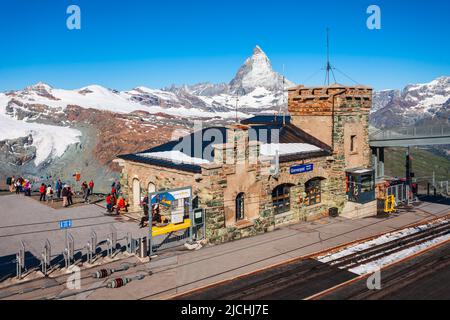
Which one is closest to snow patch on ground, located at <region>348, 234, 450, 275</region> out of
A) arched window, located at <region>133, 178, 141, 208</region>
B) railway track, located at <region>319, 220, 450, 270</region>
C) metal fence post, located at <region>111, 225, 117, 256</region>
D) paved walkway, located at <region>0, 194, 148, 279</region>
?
railway track, located at <region>319, 220, 450, 270</region>

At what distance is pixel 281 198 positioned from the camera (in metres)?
24.4

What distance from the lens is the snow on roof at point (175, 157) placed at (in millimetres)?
22608

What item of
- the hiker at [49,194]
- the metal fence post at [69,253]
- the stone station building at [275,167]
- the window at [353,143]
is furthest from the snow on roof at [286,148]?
the hiker at [49,194]

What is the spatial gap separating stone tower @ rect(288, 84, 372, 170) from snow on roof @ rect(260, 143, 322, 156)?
1558 mm

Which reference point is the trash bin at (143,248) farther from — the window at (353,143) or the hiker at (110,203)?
the window at (353,143)

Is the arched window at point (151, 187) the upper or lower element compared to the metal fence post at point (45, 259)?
upper

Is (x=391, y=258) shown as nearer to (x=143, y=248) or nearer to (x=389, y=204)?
(x=389, y=204)

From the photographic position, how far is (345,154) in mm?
27406

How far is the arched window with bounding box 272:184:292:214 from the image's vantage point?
947 inches

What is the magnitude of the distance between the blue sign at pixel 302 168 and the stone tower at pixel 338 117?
7.30 ft

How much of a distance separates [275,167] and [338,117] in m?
6.74

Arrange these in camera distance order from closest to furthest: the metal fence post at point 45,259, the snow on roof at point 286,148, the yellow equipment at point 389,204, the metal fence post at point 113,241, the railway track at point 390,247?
the metal fence post at point 45,259, the metal fence post at point 113,241, the railway track at point 390,247, the snow on roof at point 286,148, the yellow equipment at point 389,204

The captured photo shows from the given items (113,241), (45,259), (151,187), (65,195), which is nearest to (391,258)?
(113,241)
